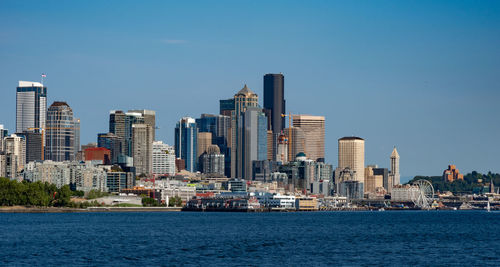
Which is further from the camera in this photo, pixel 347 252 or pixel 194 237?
pixel 194 237

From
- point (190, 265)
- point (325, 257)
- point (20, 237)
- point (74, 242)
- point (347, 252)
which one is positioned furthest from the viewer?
point (20, 237)

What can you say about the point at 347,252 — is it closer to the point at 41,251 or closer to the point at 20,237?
the point at 41,251

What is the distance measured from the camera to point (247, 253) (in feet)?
281

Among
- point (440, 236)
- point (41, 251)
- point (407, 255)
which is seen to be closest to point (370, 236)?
point (440, 236)

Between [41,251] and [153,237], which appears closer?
[41,251]

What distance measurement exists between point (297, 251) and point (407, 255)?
11.2 meters

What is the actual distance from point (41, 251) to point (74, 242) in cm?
1267

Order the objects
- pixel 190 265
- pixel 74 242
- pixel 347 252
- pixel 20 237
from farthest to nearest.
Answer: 1. pixel 20 237
2. pixel 74 242
3. pixel 347 252
4. pixel 190 265

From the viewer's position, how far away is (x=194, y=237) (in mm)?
108875

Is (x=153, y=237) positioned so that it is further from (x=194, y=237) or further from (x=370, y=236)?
(x=370, y=236)

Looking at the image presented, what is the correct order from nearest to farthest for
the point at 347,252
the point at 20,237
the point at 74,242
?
the point at 347,252
the point at 74,242
the point at 20,237

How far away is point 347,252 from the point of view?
287ft

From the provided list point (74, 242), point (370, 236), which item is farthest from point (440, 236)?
point (74, 242)

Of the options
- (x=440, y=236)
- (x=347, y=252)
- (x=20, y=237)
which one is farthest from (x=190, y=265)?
(x=440, y=236)
